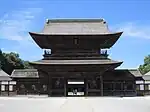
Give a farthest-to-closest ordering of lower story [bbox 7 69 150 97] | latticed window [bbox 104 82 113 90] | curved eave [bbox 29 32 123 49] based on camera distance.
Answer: latticed window [bbox 104 82 113 90]
curved eave [bbox 29 32 123 49]
lower story [bbox 7 69 150 97]

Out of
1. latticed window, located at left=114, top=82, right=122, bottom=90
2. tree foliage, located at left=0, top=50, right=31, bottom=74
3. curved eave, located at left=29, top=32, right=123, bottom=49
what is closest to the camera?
curved eave, located at left=29, top=32, right=123, bottom=49

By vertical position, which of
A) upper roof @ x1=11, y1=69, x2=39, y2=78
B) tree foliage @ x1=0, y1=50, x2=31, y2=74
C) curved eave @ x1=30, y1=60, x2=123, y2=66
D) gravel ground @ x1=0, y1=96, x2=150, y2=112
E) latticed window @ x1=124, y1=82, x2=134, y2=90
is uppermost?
tree foliage @ x1=0, y1=50, x2=31, y2=74

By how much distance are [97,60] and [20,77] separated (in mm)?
11479

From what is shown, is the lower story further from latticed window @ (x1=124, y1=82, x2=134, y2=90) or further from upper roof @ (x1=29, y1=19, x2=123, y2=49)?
upper roof @ (x1=29, y1=19, x2=123, y2=49)

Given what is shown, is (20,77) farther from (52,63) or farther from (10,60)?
(10,60)

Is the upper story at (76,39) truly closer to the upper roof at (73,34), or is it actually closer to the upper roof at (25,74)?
the upper roof at (73,34)

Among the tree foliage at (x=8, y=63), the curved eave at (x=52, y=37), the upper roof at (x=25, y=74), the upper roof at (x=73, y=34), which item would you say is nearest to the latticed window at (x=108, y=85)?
the upper roof at (x=73, y=34)

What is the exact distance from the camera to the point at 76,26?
52.1 metres

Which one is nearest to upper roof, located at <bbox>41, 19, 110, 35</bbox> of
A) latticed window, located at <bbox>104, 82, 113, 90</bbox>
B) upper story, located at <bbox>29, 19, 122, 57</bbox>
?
upper story, located at <bbox>29, 19, 122, 57</bbox>

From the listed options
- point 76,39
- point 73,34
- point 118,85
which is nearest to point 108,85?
point 118,85

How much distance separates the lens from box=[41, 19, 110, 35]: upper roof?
49.3 metres

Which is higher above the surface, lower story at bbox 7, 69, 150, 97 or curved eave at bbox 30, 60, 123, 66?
curved eave at bbox 30, 60, 123, 66

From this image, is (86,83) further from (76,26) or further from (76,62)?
(76,26)

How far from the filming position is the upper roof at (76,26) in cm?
4934
